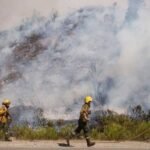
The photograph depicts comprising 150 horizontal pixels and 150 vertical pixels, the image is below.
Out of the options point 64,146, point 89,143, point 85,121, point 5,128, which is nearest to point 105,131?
point 89,143

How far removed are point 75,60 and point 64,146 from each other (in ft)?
21.6

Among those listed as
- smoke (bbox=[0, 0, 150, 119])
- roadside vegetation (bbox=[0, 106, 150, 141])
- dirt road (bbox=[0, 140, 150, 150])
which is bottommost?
dirt road (bbox=[0, 140, 150, 150])

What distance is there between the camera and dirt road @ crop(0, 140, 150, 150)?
15133 millimetres

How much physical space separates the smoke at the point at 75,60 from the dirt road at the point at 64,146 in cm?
454

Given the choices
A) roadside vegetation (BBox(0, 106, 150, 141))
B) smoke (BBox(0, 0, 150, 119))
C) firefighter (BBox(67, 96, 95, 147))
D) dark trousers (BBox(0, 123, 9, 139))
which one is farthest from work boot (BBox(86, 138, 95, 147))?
smoke (BBox(0, 0, 150, 119))

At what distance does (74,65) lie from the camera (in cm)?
2158

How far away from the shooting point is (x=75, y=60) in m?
21.6

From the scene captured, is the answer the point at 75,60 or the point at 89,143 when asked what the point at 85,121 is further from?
the point at 75,60

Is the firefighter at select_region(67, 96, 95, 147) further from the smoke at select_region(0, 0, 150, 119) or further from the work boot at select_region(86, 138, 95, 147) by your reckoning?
the smoke at select_region(0, 0, 150, 119)

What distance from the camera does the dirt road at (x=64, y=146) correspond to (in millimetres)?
15133

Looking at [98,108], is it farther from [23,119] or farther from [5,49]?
[5,49]

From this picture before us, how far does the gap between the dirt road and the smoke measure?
4537mm

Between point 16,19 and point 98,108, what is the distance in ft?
15.8

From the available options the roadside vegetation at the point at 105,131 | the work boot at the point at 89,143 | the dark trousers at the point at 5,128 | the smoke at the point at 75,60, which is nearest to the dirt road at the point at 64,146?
the work boot at the point at 89,143
